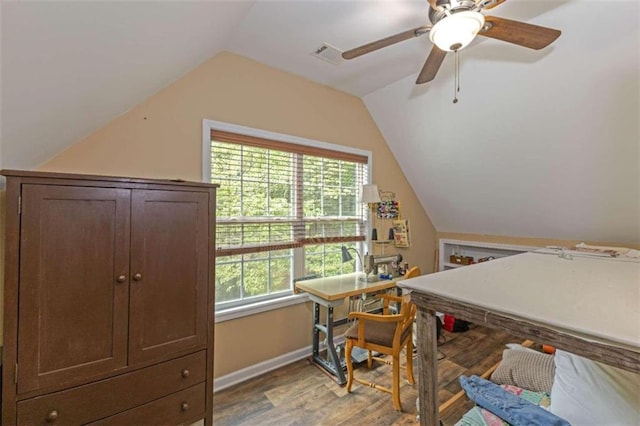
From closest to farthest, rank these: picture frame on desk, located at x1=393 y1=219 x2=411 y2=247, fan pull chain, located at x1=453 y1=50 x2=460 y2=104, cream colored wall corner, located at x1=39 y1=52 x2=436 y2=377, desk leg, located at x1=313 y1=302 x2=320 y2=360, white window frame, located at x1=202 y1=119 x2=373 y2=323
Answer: cream colored wall corner, located at x1=39 y1=52 x2=436 y2=377 < white window frame, located at x1=202 y1=119 x2=373 y2=323 < fan pull chain, located at x1=453 y1=50 x2=460 y2=104 < desk leg, located at x1=313 y1=302 x2=320 y2=360 < picture frame on desk, located at x1=393 y1=219 x2=411 y2=247

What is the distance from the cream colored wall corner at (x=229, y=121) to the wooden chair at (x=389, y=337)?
74cm

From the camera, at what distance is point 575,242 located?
313 centimetres

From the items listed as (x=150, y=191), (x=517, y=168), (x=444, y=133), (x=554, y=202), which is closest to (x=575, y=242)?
(x=554, y=202)

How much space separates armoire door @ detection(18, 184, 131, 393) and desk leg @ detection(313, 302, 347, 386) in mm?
1516

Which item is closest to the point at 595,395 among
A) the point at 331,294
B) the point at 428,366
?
the point at 428,366

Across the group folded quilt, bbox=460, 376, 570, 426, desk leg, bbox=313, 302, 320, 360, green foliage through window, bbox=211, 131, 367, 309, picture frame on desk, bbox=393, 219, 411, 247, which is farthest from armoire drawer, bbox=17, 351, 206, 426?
picture frame on desk, bbox=393, 219, 411, 247

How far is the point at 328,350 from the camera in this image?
99.2 inches

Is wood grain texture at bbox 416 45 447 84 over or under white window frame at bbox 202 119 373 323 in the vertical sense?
over

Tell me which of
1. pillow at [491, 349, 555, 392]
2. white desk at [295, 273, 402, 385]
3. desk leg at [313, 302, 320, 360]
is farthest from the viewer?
desk leg at [313, 302, 320, 360]

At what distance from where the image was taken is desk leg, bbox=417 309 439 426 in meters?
1.06

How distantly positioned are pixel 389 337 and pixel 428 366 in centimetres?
108

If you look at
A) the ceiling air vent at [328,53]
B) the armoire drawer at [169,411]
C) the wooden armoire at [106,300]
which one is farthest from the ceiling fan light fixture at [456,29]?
the armoire drawer at [169,411]

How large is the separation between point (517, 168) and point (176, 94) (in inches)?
128

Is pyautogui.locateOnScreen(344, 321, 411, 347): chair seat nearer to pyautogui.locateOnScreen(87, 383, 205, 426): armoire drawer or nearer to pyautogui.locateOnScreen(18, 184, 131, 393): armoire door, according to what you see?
pyautogui.locateOnScreen(87, 383, 205, 426): armoire drawer
